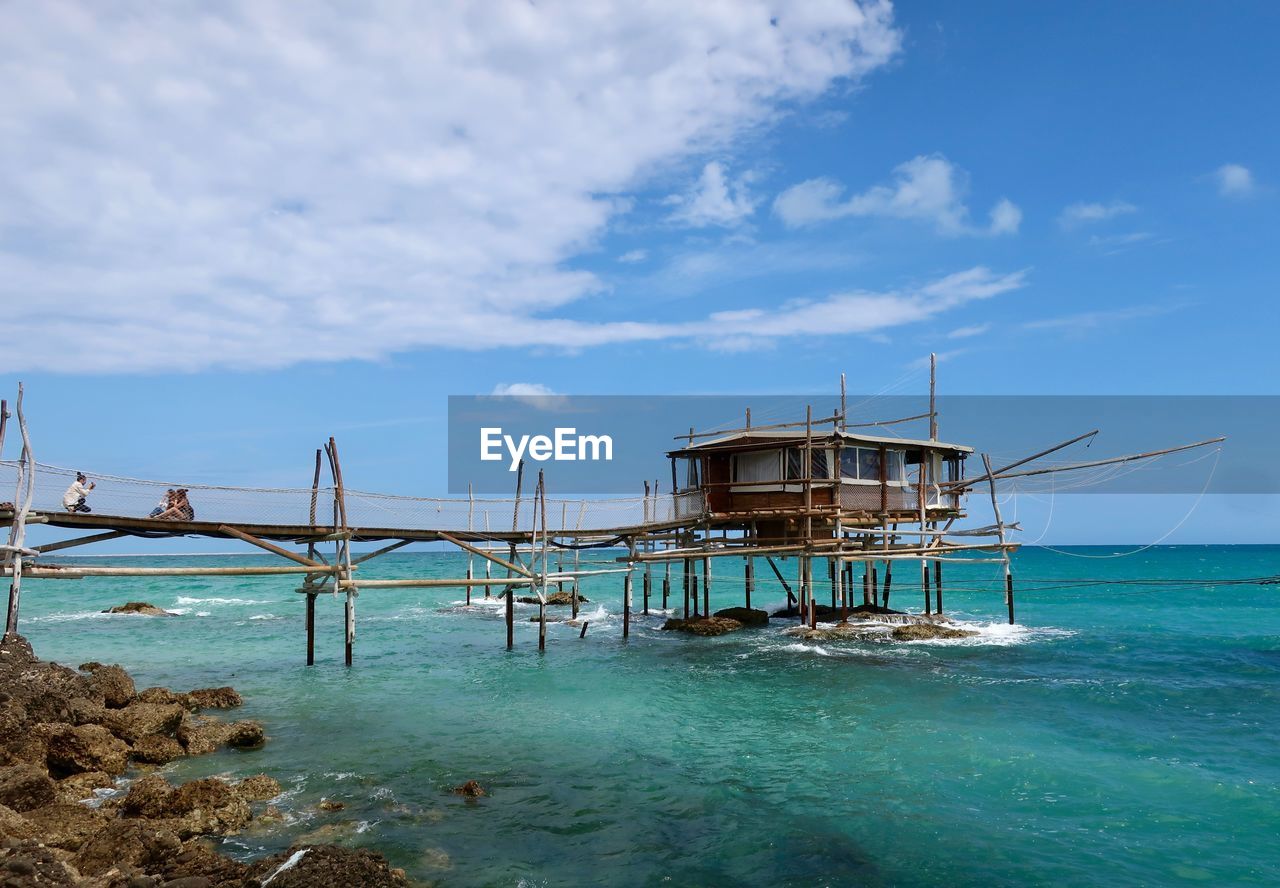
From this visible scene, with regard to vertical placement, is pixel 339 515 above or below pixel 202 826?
above

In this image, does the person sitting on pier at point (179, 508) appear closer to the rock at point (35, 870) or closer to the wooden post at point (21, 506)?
the wooden post at point (21, 506)

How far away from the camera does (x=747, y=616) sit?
112 ft

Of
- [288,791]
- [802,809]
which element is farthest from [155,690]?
[802,809]

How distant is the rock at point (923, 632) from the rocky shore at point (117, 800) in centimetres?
2080

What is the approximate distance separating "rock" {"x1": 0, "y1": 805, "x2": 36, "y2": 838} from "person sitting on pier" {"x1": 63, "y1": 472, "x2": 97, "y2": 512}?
961cm

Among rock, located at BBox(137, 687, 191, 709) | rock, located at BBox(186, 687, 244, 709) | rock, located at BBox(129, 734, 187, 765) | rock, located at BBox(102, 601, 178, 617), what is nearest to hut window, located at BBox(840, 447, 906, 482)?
rock, located at BBox(186, 687, 244, 709)

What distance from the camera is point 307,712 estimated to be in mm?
18672

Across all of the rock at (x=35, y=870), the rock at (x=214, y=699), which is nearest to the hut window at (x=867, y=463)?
the rock at (x=214, y=699)

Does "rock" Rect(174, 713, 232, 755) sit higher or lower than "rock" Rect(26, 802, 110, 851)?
lower

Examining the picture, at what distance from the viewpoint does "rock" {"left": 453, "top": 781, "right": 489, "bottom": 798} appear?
12929 millimetres

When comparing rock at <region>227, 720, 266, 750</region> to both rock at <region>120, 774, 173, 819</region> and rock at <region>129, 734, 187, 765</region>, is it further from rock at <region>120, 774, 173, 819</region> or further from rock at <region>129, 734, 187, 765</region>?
rock at <region>120, 774, 173, 819</region>

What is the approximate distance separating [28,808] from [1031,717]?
17547 millimetres

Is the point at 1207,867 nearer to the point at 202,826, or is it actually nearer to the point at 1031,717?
the point at 1031,717

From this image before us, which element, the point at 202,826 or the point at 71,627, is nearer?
the point at 202,826
